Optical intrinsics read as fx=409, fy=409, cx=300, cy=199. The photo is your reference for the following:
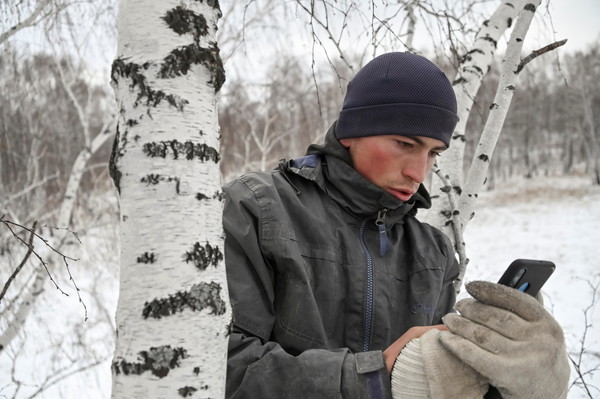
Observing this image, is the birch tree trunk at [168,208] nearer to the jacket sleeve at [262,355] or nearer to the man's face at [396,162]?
the jacket sleeve at [262,355]

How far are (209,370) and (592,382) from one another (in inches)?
219

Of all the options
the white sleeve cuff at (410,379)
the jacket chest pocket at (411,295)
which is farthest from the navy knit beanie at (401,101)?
the white sleeve cuff at (410,379)

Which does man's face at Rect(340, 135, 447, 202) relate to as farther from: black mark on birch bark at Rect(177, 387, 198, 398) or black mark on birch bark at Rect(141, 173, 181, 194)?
black mark on birch bark at Rect(177, 387, 198, 398)

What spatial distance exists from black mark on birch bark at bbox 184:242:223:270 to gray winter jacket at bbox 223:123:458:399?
30 cm

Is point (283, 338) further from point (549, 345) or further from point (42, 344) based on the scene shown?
point (42, 344)

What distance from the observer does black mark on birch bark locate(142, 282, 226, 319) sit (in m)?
0.79

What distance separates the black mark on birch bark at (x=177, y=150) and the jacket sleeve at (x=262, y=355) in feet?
1.18

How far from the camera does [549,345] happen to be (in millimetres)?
938

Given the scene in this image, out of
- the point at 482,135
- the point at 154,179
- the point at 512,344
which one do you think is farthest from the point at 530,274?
the point at 482,135

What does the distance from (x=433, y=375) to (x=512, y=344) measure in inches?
7.6

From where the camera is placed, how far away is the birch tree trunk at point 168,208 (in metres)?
0.79

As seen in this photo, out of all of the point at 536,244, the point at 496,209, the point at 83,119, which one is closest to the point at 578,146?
the point at 496,209

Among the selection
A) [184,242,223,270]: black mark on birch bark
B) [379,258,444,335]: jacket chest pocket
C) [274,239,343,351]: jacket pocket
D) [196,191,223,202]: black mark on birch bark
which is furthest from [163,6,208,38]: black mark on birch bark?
[379,258,444,335]: jacket chest pocket

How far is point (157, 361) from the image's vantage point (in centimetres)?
78
